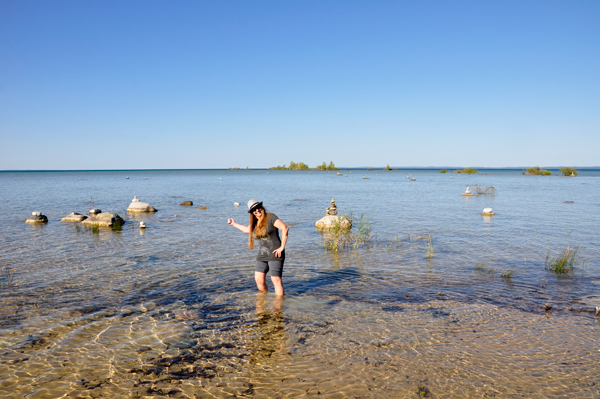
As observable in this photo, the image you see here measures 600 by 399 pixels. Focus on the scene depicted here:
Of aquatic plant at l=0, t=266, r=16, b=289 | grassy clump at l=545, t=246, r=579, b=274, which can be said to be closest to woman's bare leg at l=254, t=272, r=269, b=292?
aquatic plant at l=0, t=266, r=16, b=289

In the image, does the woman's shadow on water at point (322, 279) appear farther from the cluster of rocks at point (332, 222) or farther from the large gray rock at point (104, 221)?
the large gray rock at point (104, 221)

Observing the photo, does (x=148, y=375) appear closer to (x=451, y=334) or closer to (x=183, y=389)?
(x=183, y=389)

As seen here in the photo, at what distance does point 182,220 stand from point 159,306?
15.6 m

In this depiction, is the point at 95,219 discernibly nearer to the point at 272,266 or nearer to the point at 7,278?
the point at 7,278

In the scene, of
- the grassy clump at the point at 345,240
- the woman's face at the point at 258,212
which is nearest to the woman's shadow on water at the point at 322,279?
the woman's face at the point at 258,212

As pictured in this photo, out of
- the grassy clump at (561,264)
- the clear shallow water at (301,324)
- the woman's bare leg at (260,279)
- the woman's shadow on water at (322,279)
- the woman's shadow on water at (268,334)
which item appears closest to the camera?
the clear shallow water at (301,324)

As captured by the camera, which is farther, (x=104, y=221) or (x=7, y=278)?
(x=104, y=221)

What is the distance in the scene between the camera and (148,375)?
5.35 metres

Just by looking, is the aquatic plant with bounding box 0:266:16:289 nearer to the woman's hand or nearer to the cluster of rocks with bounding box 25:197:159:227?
the woman's hand

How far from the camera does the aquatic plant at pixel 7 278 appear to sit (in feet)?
31.6

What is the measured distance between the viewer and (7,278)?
33.4 feet

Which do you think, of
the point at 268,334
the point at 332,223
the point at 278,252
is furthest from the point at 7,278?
the point at 332,223

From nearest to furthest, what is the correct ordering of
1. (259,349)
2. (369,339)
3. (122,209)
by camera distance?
1. (259,349)
2. (369,339)
3. (122,209)

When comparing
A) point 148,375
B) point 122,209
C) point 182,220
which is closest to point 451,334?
point 148,375
